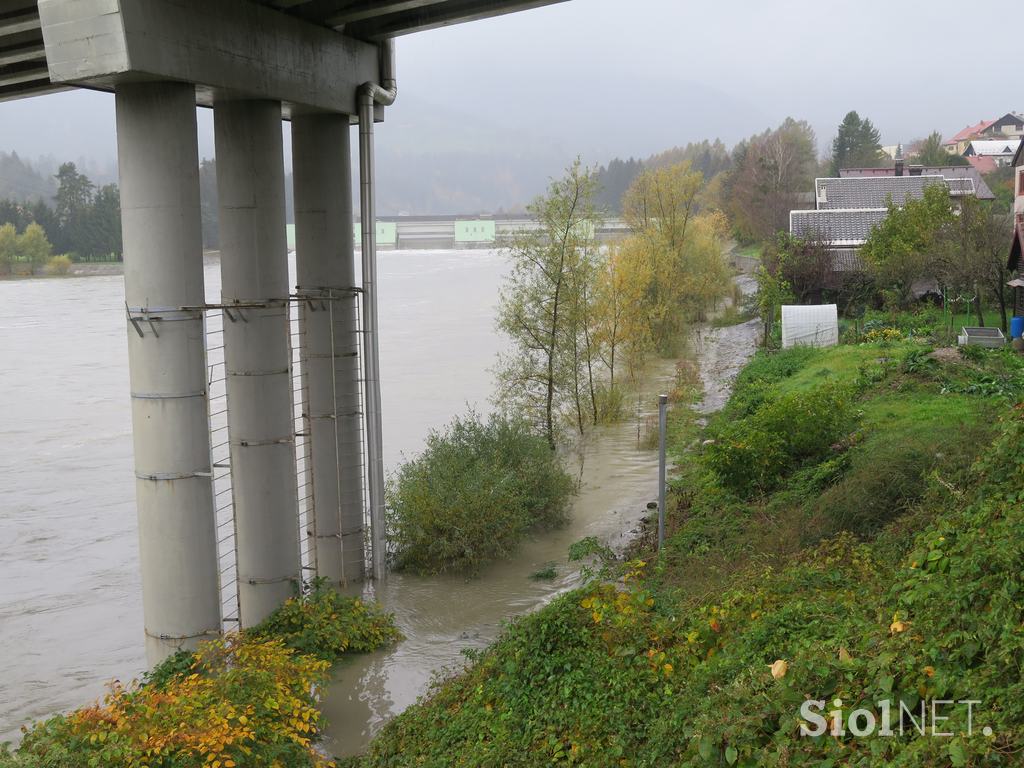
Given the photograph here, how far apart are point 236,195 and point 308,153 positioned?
1.78m

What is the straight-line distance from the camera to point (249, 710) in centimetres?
674

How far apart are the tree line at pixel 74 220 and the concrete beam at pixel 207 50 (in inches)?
2593

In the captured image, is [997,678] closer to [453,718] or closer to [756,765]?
[756,765]

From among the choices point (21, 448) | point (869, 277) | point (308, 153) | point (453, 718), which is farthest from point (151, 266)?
point (869, 277)

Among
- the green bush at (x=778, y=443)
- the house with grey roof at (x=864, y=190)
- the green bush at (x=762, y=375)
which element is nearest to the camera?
the green bush at (x=778, y=443)

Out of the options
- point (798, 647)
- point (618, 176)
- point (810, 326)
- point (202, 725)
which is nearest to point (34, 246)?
point (810, 326)

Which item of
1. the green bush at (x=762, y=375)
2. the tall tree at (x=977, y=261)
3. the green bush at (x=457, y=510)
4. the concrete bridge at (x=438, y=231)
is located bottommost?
the green bush at (x=457, y=510)

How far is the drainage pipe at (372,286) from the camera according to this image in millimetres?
11710

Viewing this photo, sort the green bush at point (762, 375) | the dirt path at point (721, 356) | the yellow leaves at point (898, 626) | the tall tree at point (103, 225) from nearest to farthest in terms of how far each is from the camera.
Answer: the yellow leaves at point (898, 626)
the green bush at point (762, 375)
the dirt path at point (721, 356)
the tall tree at point (103, 225)

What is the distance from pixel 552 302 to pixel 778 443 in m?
8.51

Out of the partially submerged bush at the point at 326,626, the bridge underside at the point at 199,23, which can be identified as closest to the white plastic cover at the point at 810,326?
the bridge underside at the point at 199,23

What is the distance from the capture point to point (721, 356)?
34.0 meters

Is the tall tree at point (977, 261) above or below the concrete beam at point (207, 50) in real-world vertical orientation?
below

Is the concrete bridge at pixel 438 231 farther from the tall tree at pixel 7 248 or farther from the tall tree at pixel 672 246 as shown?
the tall tree at pixel 672 246
